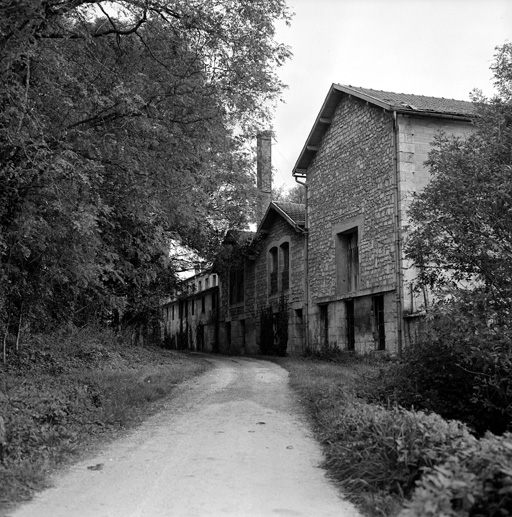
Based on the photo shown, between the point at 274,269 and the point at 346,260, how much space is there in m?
7.07

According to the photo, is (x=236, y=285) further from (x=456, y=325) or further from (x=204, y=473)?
(x=204, y=473)

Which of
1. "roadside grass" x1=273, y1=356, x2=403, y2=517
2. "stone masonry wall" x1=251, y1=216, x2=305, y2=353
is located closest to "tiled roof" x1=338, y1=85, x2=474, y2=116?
"stone masonry wall" x1=251, y1=216, x2=305, y2=353

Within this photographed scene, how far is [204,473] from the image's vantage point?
251 inches

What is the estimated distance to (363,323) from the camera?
64.2ft

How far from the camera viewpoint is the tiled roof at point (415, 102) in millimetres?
17750

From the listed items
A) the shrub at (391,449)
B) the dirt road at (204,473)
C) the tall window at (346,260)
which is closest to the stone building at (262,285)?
the tall window at (346,260)

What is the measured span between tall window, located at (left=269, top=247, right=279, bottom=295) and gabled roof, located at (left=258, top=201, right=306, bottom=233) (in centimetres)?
130

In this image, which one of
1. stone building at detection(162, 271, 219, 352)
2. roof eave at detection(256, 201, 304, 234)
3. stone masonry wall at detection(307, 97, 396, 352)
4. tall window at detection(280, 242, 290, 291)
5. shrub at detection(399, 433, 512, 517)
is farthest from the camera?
stone building at detection(162, 271, 219, 352)

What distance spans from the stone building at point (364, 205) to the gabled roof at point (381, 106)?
38mm

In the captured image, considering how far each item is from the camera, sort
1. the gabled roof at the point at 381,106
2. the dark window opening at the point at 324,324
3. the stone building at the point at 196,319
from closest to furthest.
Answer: the gabled roof at the point at 381,106 → the dark window opening at the point at 324,324 → the stone building at the point at 196,319

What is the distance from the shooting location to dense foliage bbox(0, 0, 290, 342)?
8.73 m

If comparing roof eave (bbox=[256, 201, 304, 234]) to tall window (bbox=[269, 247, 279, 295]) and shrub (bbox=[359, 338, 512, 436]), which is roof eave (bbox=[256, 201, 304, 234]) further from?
shrub (bbox=[359, 338, 512, 436])

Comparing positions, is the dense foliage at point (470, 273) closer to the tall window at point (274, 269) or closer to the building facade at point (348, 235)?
the building facade at point (348, 235)

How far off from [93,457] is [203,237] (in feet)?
60.4
